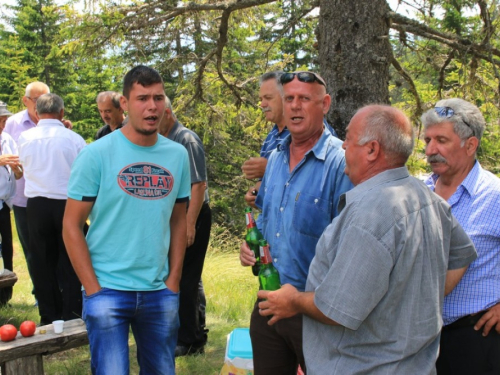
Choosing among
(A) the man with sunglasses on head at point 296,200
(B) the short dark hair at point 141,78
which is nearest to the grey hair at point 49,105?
(B) the short dark hair at point 141,78

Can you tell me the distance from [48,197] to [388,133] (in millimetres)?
3863

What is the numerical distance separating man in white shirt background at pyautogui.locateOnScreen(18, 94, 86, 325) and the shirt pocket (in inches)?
123

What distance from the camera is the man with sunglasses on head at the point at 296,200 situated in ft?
8.98

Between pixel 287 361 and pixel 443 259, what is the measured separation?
3.93ft

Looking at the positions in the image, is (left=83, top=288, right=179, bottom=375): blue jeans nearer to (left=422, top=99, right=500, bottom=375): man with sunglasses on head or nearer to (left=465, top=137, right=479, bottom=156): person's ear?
(left=422, top=99, right=500, bottom=375): man with sunglasses on head

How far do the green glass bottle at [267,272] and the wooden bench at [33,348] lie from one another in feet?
5.77

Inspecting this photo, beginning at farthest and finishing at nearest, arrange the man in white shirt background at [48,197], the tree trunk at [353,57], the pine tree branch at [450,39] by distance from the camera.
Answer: the pine tree branch at [450,39]
the man in white shirt background at [48,197]
the tree trunk at [353,57]

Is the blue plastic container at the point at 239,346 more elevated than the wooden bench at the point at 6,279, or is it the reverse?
the wooden bench at the point at 6,279

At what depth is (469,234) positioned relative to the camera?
2500 mm

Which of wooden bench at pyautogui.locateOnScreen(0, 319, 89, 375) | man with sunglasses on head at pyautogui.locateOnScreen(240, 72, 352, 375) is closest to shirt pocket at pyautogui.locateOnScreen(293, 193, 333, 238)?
man with sunglasses on head at pyautogui.locateOnScreen(240, 72, 352, 375)

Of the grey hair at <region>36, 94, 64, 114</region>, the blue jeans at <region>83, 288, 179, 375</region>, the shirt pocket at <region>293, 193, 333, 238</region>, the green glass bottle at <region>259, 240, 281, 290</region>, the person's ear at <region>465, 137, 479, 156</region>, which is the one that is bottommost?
the blue jeans at <region>83, 288, 179, 375</region>

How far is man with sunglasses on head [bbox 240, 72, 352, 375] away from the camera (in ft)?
8.98

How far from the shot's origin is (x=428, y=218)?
6.79 ft

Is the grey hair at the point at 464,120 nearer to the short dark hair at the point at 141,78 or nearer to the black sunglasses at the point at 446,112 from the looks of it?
the black sunglasses at the point at 446,112
